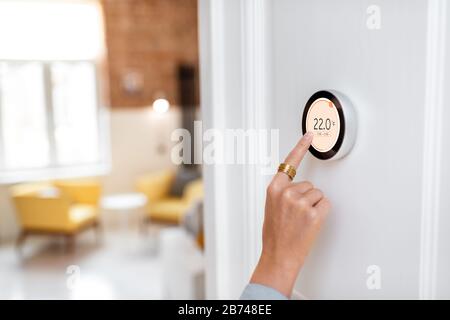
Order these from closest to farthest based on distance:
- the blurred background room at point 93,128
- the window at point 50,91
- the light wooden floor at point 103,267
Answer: the light wooden floor at point 103,267 → the blurred background room at point 93,128 → the window at point 50,91

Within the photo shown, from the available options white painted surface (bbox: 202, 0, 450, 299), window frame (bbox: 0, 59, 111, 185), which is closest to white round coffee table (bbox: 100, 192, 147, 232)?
window frame (bbox: 0, 59, 111, 185)

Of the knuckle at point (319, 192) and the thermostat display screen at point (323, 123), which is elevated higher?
the thermostat display screen at point (323, 123)

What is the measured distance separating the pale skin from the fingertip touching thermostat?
71 mm

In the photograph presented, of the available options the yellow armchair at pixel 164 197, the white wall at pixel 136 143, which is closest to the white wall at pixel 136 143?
the white wall at pixel 136 143

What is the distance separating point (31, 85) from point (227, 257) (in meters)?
5.79

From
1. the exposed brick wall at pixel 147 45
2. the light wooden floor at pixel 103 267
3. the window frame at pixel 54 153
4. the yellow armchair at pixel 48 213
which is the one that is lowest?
the light wooden floor at pixel 103 267

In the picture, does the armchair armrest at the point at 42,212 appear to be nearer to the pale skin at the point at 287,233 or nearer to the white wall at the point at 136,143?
the white wall at the point at 136,143

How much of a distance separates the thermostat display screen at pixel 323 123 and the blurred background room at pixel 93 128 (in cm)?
440

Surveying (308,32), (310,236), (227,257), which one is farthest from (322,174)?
(227,257)

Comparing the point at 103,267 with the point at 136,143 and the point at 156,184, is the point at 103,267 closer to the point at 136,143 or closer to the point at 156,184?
the point at 156,184

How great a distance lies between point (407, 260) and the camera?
0.54 metres

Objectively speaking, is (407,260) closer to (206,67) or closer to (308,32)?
(308,32)

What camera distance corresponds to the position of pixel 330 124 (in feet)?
1.96

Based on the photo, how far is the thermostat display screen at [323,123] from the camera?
0.59 metres
